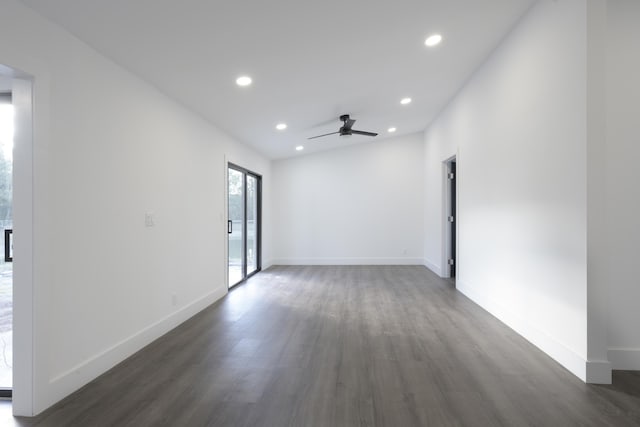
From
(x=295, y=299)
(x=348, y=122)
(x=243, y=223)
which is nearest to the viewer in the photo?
(x=295, y=299)

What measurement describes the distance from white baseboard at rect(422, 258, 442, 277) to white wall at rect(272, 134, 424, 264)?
A: 0.71 feet

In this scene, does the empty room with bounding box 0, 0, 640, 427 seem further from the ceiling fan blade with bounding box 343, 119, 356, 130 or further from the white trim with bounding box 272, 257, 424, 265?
the white trim with bounding box 272, 257, 424, 265

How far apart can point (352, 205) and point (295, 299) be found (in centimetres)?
361

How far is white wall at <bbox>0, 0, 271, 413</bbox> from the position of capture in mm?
2025

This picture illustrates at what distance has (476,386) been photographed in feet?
7.38

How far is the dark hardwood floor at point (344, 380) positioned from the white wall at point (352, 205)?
3.82m

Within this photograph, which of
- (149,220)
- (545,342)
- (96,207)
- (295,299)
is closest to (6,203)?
(96,207)

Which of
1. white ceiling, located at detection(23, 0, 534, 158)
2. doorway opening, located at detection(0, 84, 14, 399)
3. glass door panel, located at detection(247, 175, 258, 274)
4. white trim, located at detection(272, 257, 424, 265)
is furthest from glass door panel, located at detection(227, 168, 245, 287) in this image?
doorway opening, located at detection(0, 84, 14, 399)

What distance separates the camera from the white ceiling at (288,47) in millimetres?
2270

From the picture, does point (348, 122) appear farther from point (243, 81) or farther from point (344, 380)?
point (344, 380)

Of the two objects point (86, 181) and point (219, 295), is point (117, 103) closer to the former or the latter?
point (86, 181)

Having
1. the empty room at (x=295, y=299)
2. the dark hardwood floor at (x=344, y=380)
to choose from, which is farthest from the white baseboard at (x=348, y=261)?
the dark hardwood floor at (x=344, y=380)

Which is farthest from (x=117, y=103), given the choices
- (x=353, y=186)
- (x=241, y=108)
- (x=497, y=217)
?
(x=353, y=186)

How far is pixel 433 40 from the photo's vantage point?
3352 mm
